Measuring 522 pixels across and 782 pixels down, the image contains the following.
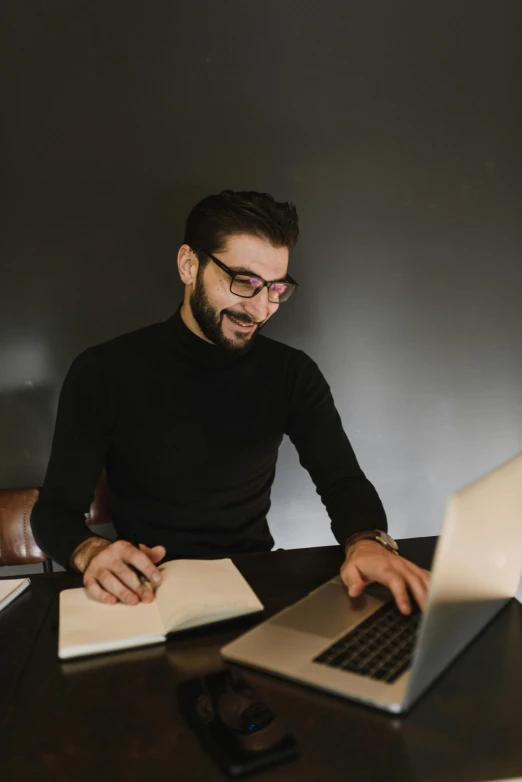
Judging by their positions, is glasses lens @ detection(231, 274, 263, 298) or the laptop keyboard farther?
glasses lens @ detection(231, 274, 263, 298)

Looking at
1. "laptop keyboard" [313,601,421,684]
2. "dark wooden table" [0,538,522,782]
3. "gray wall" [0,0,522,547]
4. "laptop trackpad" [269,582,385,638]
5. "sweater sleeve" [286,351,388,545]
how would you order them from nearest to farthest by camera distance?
"dark wooden table" [0,538,522,782]
"laptop keyboard" [313,601,421,684]
"laptop trackpad" [269,582,385,638]
"sweater sleeve" [286,351,388,545]
"gray wall" [0,0,522,547]

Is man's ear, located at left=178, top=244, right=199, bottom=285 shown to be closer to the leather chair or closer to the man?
the man

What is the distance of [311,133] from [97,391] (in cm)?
111

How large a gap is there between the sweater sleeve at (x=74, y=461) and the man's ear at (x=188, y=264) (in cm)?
28

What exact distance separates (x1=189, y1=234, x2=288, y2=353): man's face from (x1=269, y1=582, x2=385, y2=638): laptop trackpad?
67 centimetres

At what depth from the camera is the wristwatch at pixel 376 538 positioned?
3.80 ft

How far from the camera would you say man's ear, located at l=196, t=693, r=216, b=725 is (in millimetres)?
690

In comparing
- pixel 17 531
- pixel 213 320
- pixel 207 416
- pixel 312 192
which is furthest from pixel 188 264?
pixel 17 531

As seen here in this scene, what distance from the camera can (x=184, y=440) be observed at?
148cm

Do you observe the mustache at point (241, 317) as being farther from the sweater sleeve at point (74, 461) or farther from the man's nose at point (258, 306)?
the sweater sleeve at point (74, 461)

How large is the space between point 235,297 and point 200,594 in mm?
718

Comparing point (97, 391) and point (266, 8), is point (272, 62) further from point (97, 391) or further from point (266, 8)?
point (97, 391)

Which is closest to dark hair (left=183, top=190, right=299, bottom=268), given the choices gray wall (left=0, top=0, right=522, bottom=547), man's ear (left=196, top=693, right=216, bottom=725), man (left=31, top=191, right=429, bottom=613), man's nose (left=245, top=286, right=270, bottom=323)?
man (left=31, top=191, right=429, bottom=613)

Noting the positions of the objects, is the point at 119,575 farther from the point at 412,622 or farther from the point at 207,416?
the point at 207,416
